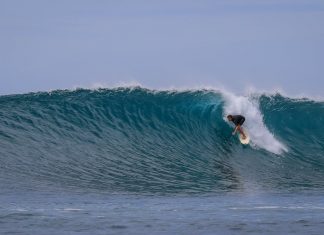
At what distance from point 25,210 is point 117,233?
1.97 metres

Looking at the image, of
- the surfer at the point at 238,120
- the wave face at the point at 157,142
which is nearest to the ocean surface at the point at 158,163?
the wave face at the point at 157,142

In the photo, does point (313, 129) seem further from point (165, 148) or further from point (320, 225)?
point (320, 225)

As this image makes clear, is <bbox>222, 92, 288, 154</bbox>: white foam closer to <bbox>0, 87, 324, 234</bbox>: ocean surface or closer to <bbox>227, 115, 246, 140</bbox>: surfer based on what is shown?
<bbox>0, 87, 324, 234</bbox>: ocean surface

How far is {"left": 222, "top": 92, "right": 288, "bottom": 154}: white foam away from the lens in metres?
19.8

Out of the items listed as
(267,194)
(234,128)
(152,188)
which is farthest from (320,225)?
(234,128)

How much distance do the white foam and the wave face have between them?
3 cm

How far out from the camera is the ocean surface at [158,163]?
10.4 m

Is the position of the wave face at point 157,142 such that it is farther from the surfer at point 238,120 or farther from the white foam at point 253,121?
the surfer at point 238,120

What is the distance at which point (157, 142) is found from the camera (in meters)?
19.1

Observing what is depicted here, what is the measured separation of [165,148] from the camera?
731 inches

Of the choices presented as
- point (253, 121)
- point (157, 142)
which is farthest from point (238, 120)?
point (157, 142)

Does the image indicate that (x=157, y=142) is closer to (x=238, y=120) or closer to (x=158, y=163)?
(x=238, y=120)

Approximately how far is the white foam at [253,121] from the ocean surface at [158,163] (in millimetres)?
41

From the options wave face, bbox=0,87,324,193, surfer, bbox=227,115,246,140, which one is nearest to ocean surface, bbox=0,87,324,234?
wave face, bbox=0,87,324,193
